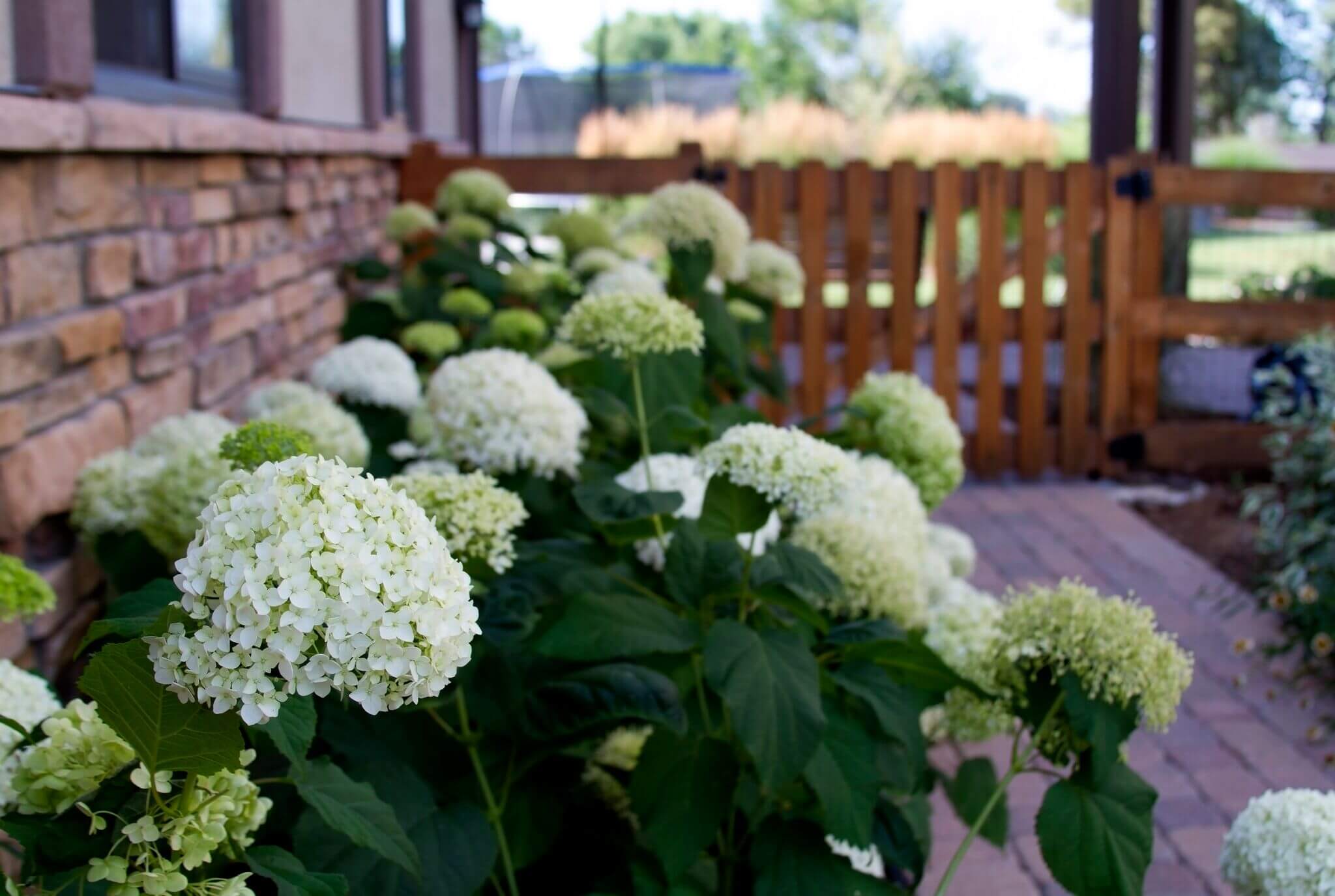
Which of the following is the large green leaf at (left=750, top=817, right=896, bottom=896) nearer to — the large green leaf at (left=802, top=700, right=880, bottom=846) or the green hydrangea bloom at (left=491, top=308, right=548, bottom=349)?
the large green leaf at (left=802, top=700, right=880, bottom=846)

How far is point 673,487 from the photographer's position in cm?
181

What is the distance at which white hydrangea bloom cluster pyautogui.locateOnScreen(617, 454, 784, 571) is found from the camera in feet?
5.64

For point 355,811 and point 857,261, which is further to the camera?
point 857,261

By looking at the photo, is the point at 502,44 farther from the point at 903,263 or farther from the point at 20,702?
the point at 20,702

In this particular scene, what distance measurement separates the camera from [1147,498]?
18.8ft

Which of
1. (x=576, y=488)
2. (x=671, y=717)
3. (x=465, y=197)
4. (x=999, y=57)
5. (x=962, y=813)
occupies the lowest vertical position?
(x=962, y=813)

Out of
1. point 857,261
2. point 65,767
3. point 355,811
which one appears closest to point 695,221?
point 355,811

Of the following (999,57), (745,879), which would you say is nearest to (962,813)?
(745,879)

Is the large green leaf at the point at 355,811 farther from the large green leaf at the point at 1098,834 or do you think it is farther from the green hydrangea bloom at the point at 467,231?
the green hydrangea bloom at the point at 467,231

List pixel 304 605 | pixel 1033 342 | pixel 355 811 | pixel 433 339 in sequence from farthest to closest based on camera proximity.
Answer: pixel 1033 342, pixel 433 339, pixel 355 811, pixel 304 605

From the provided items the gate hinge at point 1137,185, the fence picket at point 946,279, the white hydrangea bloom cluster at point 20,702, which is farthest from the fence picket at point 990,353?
the white hydrangea bloom cluster at point 20,702

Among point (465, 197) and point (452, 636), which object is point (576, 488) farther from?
point (465, 197)

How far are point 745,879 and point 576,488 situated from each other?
52 centimetres

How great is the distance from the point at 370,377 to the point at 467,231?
1362 millimetres
